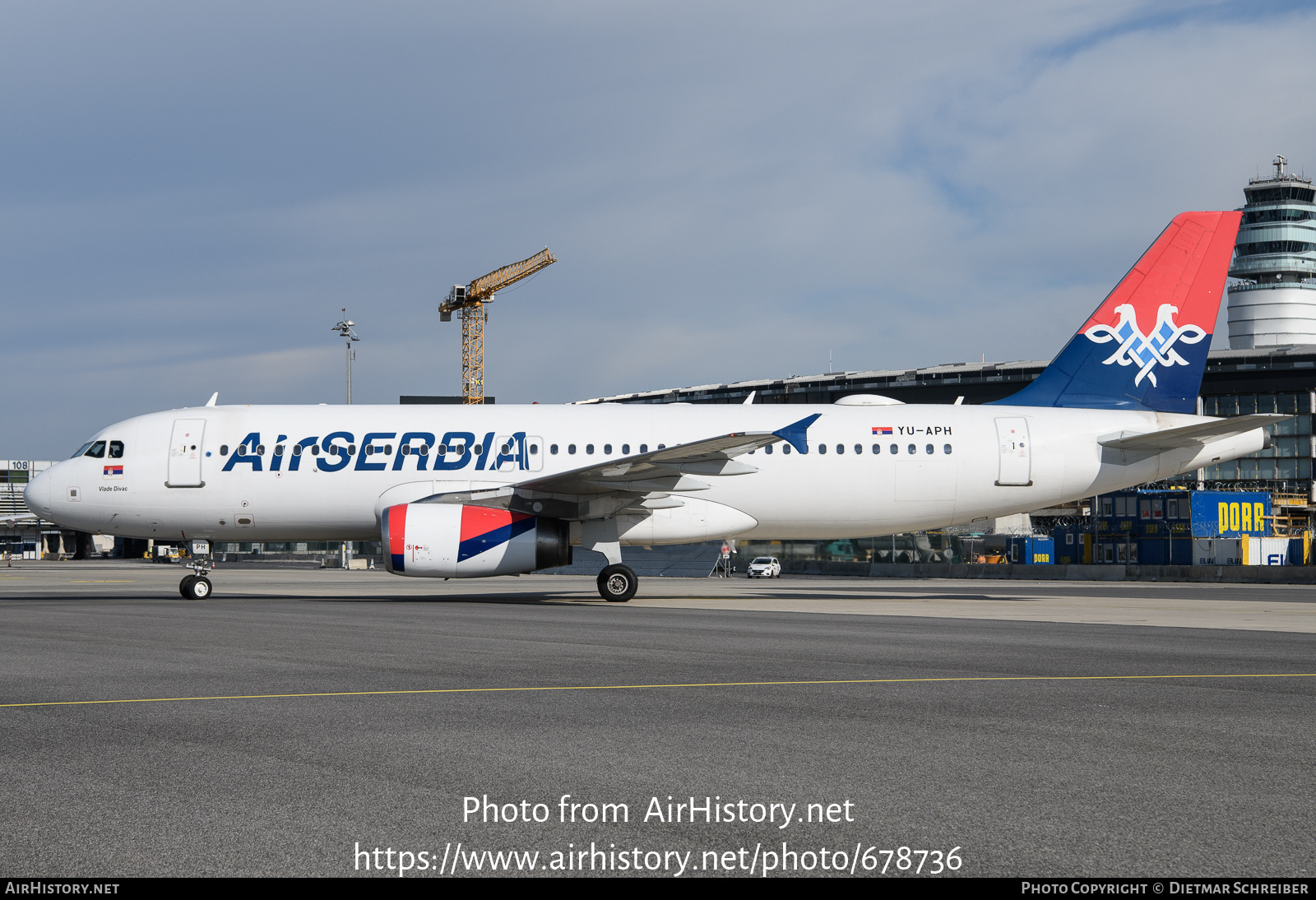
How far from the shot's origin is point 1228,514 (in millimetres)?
57219

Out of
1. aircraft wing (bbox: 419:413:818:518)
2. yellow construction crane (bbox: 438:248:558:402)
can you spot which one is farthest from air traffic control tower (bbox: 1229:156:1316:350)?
aircraft wing (bbox: 419:413:818:518)

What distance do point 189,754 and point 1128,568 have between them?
148 feet

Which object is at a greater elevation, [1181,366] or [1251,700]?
[1181,366]

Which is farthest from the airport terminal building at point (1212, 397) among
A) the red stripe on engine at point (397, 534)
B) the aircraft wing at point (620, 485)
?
the red stripe on engine at point (397, 534)

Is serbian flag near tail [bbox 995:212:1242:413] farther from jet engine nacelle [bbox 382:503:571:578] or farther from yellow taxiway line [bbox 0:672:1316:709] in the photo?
yellow taxiway line [bbox 0:672:1316:709]

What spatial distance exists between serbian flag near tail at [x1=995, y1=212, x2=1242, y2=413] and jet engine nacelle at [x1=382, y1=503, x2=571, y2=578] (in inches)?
463

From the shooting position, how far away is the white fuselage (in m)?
24.8

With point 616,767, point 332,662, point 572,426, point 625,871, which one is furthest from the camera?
point 572,426

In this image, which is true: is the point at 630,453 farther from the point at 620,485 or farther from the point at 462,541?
the point at 462,541

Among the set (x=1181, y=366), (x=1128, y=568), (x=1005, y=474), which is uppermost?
(x=1181, y=366)

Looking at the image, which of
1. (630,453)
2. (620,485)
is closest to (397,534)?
(620,485)

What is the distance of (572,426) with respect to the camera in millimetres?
25641

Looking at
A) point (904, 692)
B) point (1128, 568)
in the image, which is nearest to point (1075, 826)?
point (904, 692)

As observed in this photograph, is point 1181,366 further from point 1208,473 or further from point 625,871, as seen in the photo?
point 1208,473
